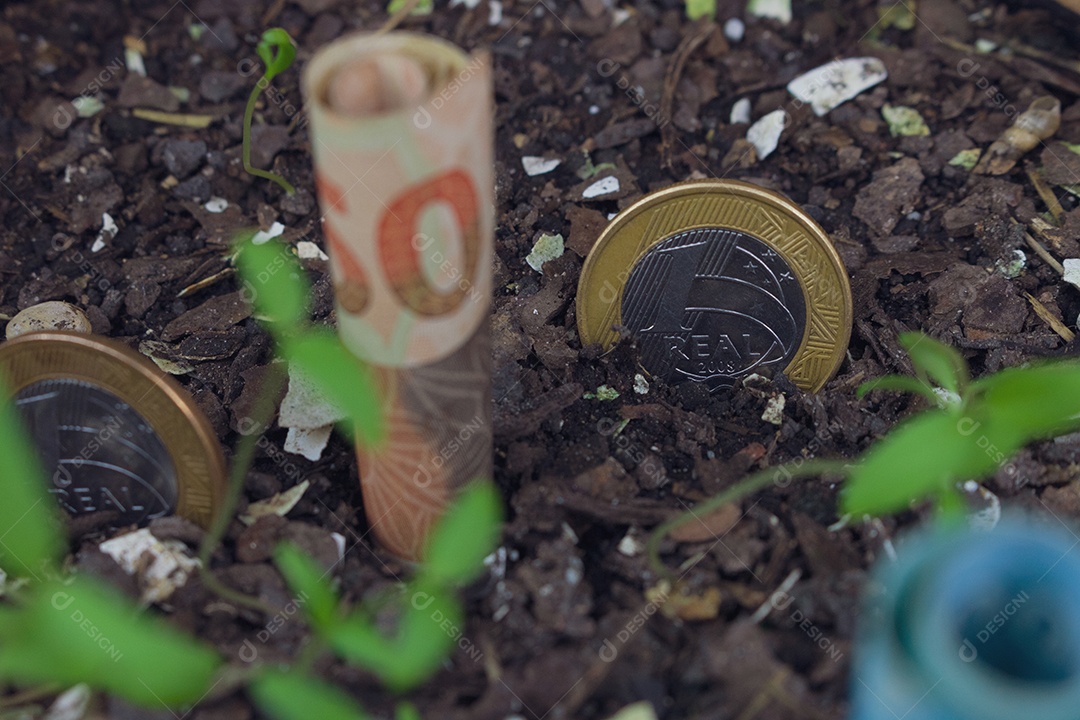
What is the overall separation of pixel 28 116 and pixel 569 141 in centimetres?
132

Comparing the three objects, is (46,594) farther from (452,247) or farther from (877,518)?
(877,518)

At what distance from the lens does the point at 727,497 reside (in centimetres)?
133

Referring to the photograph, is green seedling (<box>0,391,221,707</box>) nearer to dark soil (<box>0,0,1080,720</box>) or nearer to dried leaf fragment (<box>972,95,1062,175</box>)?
dark soil (<box>0,0,1080,720</box>)

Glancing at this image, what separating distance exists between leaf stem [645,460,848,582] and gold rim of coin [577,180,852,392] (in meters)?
0.24

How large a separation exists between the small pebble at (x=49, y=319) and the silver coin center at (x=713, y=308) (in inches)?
43.1

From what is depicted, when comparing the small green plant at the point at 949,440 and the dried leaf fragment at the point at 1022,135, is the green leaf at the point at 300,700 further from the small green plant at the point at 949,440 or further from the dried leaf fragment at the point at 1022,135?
the dried leaf fragment at the point at 1022,135

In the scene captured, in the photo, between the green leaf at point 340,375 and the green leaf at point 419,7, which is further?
the green leaf at point 419,7

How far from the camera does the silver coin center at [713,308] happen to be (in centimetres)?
165

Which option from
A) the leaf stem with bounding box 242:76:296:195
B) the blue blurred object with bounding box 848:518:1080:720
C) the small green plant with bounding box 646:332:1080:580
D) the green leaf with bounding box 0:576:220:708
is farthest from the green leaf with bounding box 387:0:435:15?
the blue blurred object with bounding box 848:518:1080:720

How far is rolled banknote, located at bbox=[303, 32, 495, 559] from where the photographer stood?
104 centimetres

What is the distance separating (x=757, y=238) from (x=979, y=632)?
Answer: 2.58 feet

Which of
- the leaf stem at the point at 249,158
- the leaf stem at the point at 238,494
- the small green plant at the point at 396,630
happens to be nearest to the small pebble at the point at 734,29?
the leaf stem at the point at 249,158

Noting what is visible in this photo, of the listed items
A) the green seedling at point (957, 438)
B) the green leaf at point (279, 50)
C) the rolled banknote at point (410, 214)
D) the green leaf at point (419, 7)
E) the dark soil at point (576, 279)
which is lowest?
the dark soil at point (576, 279)

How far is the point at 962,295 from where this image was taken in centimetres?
185
